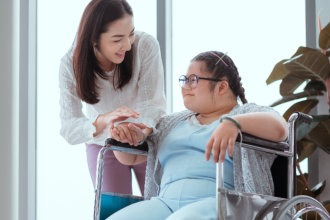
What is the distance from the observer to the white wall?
2.89 m

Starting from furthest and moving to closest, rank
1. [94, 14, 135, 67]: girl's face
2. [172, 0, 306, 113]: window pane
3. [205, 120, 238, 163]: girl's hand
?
[172, 0, 306, 113]: window pane
[94, 14, 135, 67]: girl's face
[205, 120, 238, 163]: girl's hand

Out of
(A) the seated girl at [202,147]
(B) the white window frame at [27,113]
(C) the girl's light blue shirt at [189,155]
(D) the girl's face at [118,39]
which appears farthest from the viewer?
(B) the white window frame at [27,113]

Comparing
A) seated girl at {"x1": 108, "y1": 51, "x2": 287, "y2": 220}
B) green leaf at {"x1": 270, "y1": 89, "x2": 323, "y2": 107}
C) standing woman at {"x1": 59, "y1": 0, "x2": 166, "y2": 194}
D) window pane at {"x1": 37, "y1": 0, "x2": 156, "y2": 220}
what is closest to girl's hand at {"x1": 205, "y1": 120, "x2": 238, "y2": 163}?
seated girl at {"x1": 108, "y1": 51, "x2": 287, "y2": 220}

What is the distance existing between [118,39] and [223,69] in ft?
1.33

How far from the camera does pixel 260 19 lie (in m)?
2.96

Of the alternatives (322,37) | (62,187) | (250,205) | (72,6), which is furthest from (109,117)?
(72,6)

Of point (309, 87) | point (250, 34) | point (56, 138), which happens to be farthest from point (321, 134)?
point (56, 138)

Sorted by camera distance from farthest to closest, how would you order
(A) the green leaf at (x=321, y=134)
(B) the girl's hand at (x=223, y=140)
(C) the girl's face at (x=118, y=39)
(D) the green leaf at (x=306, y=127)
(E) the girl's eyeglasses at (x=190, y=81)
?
(A) the green leaf at (x=321, y=134) → (D) the green leaf at (x=306, y=127) → (C) the girl's face at (x=118, y=39) → (E) the girl's eyeglasses at (x=190, y=81) → (B) the girl's hand at (x=223, y=140)

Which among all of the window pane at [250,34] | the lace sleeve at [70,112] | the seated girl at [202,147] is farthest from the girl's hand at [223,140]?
the window pane at [250,34]

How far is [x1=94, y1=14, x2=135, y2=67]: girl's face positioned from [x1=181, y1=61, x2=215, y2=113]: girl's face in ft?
0.93

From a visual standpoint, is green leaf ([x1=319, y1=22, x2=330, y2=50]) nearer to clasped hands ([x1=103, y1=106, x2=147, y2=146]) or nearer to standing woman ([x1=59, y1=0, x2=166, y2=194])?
standing woman ([x1=59, y1=0, x2=166, y2=194])

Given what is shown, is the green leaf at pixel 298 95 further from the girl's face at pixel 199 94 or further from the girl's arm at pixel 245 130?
the girl's arm at pixel 245 130

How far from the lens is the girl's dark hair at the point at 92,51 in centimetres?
185

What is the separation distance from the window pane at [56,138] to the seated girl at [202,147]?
4.10 feet
